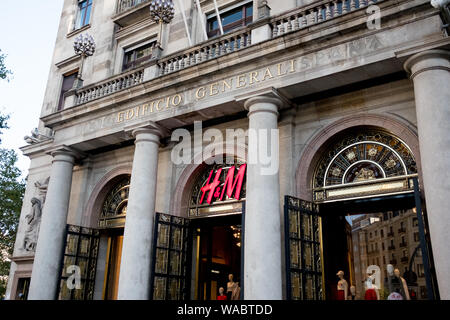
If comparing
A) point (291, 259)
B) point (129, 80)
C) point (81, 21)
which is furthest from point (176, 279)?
point (81, 21)

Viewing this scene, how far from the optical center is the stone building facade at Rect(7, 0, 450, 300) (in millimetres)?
10328

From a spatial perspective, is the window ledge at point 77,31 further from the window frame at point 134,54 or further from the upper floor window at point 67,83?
the window frame at point 134,54

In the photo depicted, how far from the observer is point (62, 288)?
15.5 metres

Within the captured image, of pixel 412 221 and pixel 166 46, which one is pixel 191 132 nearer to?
pixel 166 46

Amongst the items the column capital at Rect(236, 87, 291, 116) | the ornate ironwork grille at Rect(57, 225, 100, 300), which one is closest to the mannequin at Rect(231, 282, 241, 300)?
the column capital at Rect(236, 87, 291, 116)

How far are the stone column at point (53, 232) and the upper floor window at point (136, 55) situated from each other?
16.8ft

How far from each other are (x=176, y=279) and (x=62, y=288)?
4.56 m

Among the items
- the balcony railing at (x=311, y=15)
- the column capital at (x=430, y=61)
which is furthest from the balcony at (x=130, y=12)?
the column capital at (x=430, y=61)

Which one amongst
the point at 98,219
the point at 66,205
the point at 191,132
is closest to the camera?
the point at 191,132

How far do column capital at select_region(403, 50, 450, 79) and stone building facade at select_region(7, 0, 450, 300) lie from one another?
3 cm

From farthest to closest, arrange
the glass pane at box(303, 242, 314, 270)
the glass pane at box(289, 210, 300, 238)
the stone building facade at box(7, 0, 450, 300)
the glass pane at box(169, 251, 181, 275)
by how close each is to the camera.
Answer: the glass pane at box(169, 251, 181, 275)
the glass pane at box(303, 242, 314, 270)
the glass pane at box(289, 210, 300, 238)
the stone building facade at box(7, 0, 450, 300)

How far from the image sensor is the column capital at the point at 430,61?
9.70m

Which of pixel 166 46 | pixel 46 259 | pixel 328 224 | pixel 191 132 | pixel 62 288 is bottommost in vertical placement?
pixel 62 288

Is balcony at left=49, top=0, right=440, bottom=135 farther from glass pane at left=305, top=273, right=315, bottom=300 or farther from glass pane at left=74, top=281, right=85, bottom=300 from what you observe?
glass pane at left=74, top=281, right=85, bottom=300
